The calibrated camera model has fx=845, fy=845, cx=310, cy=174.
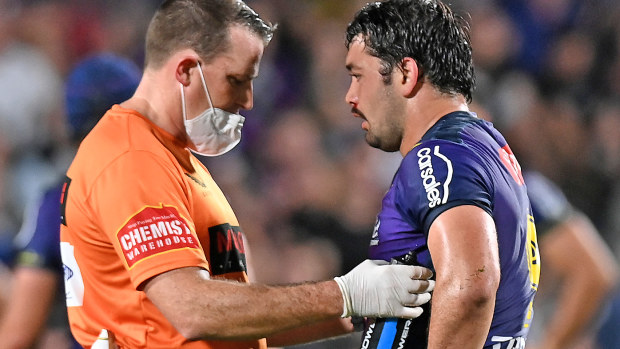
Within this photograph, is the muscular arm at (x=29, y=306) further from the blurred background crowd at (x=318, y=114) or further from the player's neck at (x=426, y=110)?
the blurred background crowd at (x=318, y=114)

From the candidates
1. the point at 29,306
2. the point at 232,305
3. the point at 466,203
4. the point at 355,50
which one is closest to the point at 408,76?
the point at 355,50

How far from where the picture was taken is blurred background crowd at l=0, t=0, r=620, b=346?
6.96m

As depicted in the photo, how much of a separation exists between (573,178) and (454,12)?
4.91 m

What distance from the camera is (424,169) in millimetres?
2719

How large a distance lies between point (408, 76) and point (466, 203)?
63cm

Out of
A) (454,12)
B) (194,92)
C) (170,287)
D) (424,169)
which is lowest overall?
(170,287)

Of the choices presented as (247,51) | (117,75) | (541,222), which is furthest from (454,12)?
(541,222)

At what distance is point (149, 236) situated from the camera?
2814 millimetres

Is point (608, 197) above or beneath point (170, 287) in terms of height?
beneath

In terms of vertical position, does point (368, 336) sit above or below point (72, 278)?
below

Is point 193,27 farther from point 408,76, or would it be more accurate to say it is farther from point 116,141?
point 408,76

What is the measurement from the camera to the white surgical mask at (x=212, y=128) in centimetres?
333

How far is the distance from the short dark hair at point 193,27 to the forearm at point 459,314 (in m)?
1.32

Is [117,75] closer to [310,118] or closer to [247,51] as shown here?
[247,51]
